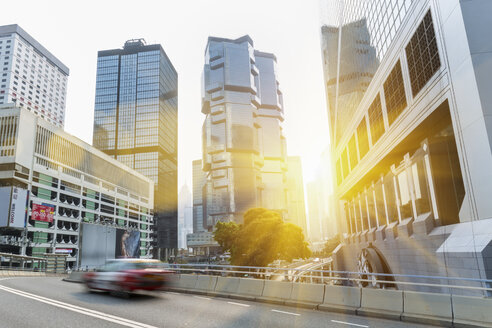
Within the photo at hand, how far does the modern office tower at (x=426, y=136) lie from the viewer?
16.9 m

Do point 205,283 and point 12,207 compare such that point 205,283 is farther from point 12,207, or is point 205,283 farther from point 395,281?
point 12,207

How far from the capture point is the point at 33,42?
153125 mm

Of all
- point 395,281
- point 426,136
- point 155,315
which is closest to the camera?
point 155,315

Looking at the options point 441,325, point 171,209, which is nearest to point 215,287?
point 441,325

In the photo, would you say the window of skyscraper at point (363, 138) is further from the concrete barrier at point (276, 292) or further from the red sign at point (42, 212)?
the red sign at point (42, 212)

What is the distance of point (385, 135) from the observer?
101 ft

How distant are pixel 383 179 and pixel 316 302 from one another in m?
26.8

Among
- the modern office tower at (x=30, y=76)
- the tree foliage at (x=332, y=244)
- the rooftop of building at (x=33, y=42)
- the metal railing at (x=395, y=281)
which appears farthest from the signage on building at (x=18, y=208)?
the rooftop of building at (x=33, y=42)

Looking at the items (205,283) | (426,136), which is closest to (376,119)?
(426,136)

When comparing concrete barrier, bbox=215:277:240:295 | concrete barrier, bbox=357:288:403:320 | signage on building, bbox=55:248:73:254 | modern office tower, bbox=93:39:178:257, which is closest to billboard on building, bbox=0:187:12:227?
signage on building, bbox=55:248:73:254

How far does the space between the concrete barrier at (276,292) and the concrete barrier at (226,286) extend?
1.66 meters

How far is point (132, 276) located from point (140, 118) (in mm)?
160362

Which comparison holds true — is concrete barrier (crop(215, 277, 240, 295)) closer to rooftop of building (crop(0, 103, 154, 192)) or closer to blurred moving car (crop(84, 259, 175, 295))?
blurred moving car (crop(84, 259, 175, 295))

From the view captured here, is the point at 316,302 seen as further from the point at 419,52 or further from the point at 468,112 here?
the point at 419,52
